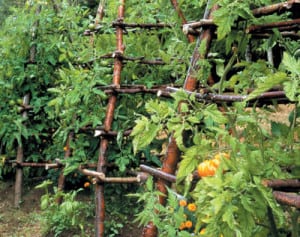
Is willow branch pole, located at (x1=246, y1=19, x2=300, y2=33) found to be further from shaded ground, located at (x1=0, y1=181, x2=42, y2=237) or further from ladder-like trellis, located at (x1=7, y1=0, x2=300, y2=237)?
shaded ground, located at (x1=0, y1=181, x2=42, y2=237)

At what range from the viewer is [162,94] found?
2057 mm

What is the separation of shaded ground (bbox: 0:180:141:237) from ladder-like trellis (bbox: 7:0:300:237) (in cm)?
11

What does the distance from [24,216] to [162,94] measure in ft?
5.90

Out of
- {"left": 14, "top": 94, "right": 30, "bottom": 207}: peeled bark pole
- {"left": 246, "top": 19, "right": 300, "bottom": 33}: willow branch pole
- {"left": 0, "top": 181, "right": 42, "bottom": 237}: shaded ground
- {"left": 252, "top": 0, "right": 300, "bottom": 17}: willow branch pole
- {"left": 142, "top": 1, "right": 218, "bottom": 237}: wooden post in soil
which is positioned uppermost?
{"left": 252, "top": 0, "right": 300, "bottom": 17}: willow branch pole

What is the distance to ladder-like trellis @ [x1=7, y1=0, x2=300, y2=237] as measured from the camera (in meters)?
1.28

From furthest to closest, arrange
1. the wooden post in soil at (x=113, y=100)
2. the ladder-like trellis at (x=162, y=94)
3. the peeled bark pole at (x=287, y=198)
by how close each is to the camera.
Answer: the wooden post in soil at (x=113, y=100) < the ladder-like trellis at (x=162, y=94) < the peeled bark pole at (x=287, y=198)

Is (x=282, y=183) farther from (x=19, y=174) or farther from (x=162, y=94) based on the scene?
(x=19, y=174)

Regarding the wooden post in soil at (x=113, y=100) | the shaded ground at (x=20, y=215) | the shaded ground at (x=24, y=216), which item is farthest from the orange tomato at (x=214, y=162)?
the shaded ground at (x=20, y=215)

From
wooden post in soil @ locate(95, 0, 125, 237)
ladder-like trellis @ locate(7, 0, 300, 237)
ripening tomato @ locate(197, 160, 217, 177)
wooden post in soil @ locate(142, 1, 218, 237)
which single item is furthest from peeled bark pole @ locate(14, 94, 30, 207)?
ripening tomato @ locate(197, 160, 217, 177)

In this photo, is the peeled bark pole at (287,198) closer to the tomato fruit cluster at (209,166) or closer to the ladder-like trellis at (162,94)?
the ladder-like trellis at (162,94)

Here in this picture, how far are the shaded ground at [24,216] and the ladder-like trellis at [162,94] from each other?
0.36 feet

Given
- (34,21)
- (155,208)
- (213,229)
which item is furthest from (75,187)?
(213,229)

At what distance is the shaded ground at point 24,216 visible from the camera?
2.99 m

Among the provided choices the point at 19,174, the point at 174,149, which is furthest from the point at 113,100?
the point at 19,174
